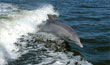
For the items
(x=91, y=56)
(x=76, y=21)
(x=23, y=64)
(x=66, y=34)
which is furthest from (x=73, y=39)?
(x=76, y=21)

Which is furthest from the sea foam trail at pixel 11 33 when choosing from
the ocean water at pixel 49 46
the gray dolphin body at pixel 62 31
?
the gray dolphin body at pixel 62 31

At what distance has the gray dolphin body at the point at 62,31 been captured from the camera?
8731mm

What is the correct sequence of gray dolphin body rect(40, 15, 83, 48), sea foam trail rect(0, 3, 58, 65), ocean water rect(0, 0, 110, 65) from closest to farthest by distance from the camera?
1. ocean water rect(0, 0, 110, 65)
2. sea foam trail rect(0, 3, 58, 65)
3. gray dolphin body rect(40, 15, 83, 48)

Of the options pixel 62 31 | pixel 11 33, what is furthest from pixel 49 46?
pixel 11 33

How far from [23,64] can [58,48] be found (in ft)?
7.43

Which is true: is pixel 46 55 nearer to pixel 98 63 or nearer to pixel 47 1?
pixel 98 63

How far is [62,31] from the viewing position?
9203mm

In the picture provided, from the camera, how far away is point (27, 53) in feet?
25.7

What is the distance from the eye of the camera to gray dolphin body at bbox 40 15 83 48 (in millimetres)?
8731

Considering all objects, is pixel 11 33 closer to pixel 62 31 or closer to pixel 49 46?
pixel 49 46

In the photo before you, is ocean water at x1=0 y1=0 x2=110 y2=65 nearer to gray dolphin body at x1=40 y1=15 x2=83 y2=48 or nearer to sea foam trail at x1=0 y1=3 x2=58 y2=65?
sea foam trail at x1=0 y1=3 x2=58 y2=65

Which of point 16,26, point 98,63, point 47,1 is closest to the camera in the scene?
point 98,63

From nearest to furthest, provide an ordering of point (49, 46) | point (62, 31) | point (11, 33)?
point (49, 46)
point (62, 31)
point (11, 33)

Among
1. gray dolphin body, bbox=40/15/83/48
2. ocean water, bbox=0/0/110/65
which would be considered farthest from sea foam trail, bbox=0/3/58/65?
gray dolphin body, bbox=40/15/83/48
